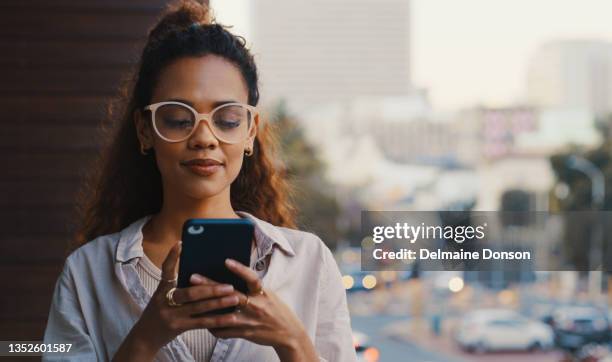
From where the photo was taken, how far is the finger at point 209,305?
89cm

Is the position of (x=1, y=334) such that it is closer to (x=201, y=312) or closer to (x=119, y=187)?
(x=119, y=187)

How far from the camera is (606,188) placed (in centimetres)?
2722

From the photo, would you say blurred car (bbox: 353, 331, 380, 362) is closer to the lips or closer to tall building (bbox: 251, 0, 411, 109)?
the lips

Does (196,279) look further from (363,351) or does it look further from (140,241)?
(363,351)

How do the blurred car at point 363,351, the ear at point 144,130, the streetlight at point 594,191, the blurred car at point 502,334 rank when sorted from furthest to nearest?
the streetlight at point 594,191, the blurred car at point 502,334, the blurred car at point 363,351, the ear at point 144,130

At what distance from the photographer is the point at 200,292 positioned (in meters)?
0.89

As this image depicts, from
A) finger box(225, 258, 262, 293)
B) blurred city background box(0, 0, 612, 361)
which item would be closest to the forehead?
finger box(225, 258, 262, 293)

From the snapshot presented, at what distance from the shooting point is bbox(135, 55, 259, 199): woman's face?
103cm

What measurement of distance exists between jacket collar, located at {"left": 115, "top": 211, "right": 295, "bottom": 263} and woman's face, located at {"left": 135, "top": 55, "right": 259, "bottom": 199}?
0.20 feet

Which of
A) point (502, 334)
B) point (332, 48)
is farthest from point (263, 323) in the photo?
point (332, 48)

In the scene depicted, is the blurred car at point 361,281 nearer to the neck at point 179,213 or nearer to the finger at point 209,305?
the neck at point 179,213

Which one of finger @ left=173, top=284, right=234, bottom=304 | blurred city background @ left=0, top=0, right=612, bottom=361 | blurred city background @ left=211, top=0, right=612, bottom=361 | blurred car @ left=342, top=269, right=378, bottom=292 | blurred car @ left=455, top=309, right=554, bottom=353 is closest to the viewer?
finger @ left=173, top=284, right=234, bottom=304

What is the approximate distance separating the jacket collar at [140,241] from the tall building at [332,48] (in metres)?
35.3

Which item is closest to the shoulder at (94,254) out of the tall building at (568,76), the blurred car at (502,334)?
the blurred car at (502,334)
